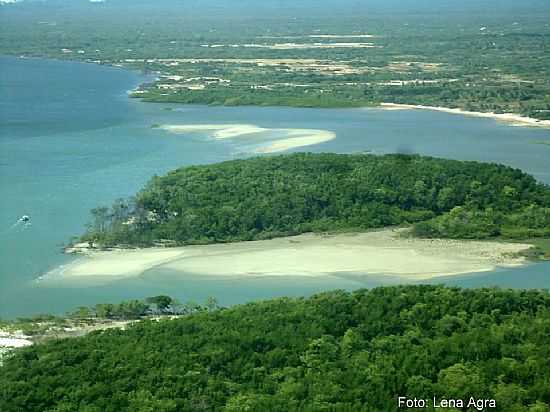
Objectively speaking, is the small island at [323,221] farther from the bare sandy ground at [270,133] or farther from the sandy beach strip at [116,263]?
the bare sandy ground at [270,133]

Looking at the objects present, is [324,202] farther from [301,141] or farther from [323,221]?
[301,141]

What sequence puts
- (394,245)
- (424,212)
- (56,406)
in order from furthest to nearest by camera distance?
(424,212)
(394,245)
(56,406)

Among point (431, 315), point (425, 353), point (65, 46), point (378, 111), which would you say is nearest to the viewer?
point (425, 353)

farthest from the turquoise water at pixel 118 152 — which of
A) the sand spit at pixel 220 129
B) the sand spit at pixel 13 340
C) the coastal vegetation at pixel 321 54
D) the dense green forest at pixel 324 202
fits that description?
the coastal vegetation at pixel 321 54

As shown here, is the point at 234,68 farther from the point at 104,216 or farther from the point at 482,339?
the point at 482,339

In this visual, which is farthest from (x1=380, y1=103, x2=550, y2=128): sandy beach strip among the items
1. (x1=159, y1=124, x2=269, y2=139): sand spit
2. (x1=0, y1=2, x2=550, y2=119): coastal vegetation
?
(x1=159, y1=124, x2=269, y2=139): sand spit

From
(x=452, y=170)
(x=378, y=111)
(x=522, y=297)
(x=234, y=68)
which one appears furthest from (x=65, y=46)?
(x=522, y=297)

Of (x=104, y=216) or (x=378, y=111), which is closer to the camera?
(x=104, y=216)
